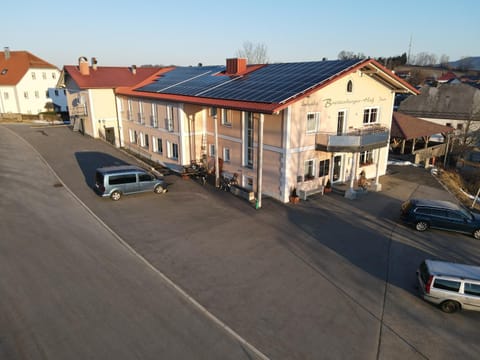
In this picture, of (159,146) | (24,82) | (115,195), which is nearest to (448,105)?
(159,146)

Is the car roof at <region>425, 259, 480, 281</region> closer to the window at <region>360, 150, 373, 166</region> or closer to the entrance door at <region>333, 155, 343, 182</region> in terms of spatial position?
the entrance door at <region>333, 155, 343, 182</region>

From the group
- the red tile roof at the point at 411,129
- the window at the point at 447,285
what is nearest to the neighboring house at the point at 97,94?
the red tile roof at the point at 411,129

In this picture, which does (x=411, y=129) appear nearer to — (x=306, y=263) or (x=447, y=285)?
(x=306, y=263)

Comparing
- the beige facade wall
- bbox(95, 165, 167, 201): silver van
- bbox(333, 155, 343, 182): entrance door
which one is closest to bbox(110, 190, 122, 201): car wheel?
bbox(95, 165, 167, 201): silver van

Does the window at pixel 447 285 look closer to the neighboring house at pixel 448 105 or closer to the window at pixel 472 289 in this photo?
the window at pixel 472 289

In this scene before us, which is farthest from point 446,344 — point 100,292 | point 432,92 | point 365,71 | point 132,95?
point 432,92
